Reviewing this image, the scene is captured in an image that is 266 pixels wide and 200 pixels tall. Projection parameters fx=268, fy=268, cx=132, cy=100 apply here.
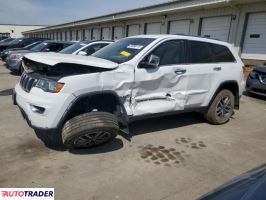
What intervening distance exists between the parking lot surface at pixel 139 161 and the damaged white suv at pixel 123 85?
0.38m

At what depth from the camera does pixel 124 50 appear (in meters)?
4.67

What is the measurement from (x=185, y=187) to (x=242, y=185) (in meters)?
1.50

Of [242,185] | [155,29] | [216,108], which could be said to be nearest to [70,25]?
[155,29]

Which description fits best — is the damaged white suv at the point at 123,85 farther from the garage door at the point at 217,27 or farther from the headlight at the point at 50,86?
the garage door at the point at 217,27

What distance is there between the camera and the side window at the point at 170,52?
4.55 m

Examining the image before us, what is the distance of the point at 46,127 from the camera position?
356 cm

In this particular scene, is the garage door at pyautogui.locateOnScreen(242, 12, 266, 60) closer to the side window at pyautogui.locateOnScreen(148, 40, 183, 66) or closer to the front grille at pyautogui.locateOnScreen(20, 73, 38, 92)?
the side window at pyautogui.locateOnScreen(148, 40, 183, 66)

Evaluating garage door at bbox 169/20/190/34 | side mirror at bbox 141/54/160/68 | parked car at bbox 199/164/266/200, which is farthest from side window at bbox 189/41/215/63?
garage door at bbox 169/20/190/34

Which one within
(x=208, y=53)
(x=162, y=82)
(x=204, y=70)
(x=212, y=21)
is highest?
(x=212, y=21)

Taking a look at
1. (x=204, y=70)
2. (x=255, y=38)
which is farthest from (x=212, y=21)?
(x=204, y=70)

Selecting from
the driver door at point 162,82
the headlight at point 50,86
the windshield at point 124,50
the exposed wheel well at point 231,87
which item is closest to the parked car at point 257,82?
the exposed wheel well at point 231,87

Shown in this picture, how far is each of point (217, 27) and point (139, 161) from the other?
42.7 feet

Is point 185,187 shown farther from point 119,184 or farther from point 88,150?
point 88,150

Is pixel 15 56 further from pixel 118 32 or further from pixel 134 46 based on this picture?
pixel 118 32
